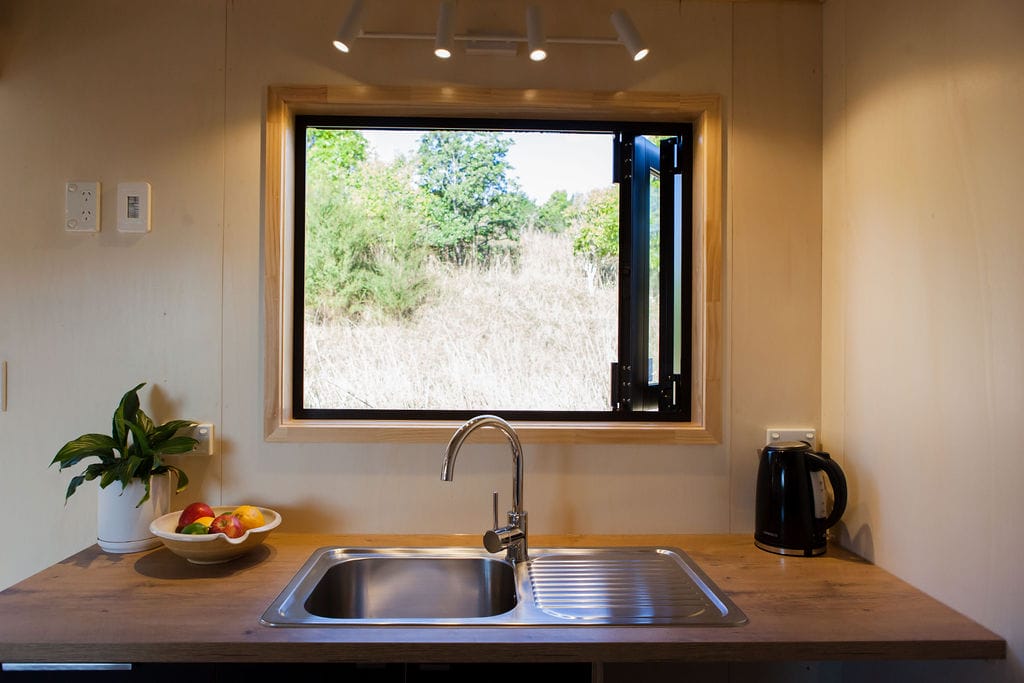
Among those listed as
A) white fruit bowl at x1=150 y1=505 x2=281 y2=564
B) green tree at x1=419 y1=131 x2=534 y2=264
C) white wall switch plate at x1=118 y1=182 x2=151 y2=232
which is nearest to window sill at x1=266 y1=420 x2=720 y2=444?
white fruit bowl at x1=150 y1=505 x2=281 y2=564

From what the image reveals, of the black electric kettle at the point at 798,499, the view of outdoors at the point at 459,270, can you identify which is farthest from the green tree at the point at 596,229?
the black electric kettle at the point at 798,499

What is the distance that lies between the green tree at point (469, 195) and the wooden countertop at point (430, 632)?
3.30 feet

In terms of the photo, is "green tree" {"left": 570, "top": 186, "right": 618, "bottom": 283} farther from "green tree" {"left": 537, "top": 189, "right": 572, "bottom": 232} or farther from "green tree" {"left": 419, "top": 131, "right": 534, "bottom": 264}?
"green tree" {"left": 419, "top": 131, "right": 534, "bottom": 264}

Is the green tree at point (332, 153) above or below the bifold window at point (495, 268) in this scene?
above

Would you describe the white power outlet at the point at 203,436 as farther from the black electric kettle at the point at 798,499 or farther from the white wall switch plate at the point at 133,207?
the black electric kettle at the point at 798,499

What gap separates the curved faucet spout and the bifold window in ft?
0.88

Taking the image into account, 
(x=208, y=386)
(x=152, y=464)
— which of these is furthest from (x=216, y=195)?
(x=152, y=464)

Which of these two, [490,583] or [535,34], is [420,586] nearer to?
[490,583]

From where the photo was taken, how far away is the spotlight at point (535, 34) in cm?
145

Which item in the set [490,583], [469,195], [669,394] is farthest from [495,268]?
[490,583]

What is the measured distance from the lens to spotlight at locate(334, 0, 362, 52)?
143 centimetres

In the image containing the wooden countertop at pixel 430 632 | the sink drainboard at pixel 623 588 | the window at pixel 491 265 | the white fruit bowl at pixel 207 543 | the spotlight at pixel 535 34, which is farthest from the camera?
the window at pixel 491 265

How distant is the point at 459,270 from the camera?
178cm

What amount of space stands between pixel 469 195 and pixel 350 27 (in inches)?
21.2
